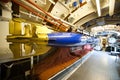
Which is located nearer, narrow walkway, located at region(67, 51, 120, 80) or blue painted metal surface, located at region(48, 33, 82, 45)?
blue painted metal surface, located at region(48, 33, 82, 45)

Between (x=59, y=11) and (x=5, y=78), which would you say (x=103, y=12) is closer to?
(x=59, y=11)

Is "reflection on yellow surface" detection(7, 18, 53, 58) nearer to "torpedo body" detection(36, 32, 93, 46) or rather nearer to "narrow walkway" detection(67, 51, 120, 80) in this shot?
"torpedo body" detection(36, 32, 93, 46)

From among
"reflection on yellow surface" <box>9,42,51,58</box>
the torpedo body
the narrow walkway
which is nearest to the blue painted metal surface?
the torpedo body

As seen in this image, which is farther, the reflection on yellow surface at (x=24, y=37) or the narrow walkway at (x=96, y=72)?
the narrow walkway at (x=96, y=72)

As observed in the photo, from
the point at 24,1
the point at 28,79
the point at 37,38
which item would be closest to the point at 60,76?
the point at 28,79

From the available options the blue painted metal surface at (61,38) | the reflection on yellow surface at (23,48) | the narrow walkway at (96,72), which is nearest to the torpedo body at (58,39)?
the blue painted metal surface at (61,38)

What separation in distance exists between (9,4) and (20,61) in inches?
29.2

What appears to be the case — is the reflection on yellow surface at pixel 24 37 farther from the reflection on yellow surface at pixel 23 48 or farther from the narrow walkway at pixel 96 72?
the narrow walkway at pixel 96 72

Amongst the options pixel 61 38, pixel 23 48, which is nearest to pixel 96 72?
pixel 61 38

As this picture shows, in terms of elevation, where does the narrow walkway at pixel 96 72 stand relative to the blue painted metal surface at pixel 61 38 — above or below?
below

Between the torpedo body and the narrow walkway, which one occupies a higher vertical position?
the torpedo body

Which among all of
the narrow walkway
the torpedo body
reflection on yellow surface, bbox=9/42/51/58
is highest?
the torpedo body

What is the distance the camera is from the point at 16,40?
127 cm

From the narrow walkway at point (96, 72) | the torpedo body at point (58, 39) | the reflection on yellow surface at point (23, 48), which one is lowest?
the narrow walkway at point (96, 72)
